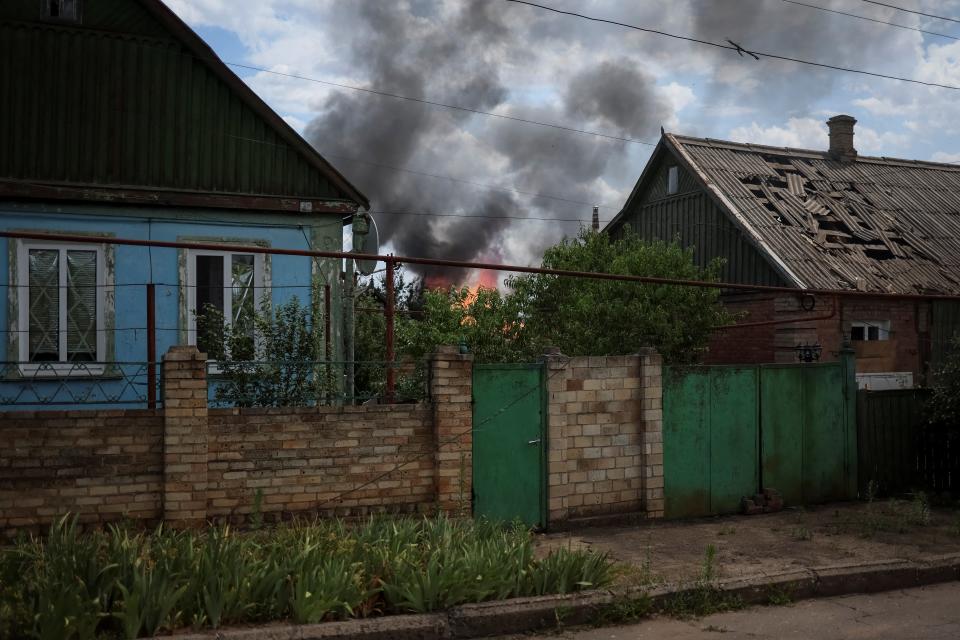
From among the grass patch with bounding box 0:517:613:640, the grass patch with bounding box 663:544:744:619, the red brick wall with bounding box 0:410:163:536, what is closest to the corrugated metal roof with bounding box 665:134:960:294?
the grass patch with bounding box 663:544:744:619

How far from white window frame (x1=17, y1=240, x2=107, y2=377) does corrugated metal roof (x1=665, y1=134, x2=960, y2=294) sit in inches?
501

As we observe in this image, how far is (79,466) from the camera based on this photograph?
7.82m

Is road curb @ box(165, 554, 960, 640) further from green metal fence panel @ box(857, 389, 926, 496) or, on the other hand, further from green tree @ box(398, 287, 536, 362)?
green tree @ box(398, 287, 536, 362)

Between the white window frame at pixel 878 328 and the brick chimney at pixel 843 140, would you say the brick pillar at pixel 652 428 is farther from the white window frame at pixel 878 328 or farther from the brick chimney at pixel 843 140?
the brick chimney at pixel 843 140

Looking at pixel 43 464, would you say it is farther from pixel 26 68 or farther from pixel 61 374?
pixel 26 68

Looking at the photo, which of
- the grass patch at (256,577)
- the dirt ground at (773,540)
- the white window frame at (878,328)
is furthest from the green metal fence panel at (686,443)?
the white window frame at (878,328)

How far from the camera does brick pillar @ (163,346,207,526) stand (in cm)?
795

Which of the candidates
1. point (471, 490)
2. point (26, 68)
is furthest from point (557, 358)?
point (26, 68)

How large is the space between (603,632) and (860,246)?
1568cm

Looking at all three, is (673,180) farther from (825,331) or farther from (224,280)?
(224,280)

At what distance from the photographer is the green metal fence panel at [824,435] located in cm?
1128

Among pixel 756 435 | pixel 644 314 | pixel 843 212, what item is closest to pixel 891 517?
pixel 756 435

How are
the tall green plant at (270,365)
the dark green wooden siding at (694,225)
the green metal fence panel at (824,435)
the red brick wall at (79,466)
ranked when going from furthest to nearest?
the dark green wooden siding at (694,225), the green metal fence panel at (824,435), the tall green plant at (270,365), the red brick wall at (79,466)

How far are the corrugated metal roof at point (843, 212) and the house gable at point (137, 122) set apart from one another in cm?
1072
